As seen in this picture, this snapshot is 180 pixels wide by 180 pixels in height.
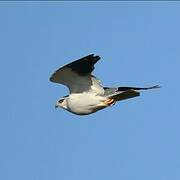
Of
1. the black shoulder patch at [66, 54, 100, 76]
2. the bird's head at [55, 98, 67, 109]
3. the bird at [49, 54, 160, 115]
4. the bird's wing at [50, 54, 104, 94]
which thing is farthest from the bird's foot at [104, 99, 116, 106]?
the bird's head at [55, 98, 67, 109]

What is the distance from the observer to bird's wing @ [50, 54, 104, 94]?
68.5ft

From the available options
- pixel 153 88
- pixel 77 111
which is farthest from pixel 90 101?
pixel 153 88

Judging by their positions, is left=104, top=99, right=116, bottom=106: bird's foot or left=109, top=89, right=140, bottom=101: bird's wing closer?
left=109, top=89, right=140, bottom=101: bird's wing

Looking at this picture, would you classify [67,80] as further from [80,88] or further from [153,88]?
[153,88]

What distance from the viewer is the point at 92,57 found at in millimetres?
20406

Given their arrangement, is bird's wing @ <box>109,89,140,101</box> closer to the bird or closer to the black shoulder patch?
the bird

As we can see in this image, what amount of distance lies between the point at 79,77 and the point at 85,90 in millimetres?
501

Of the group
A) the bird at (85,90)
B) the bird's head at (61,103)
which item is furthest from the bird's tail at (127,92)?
the bird's head at (61,103)

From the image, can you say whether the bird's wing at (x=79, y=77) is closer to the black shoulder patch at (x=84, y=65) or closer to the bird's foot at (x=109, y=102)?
the black shoulder patch at (x=84, y=65)

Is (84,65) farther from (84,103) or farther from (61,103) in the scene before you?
(61,103)

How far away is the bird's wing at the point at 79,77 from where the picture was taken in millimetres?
20891

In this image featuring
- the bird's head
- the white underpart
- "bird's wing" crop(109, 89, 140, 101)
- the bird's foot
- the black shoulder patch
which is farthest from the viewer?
the bird's head

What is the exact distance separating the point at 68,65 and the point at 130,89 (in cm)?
195

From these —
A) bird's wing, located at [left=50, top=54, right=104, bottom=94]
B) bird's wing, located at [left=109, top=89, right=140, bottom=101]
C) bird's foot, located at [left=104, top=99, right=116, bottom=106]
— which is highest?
bird's wing, located at [left=50, top=54, right=104, bottom=94]
